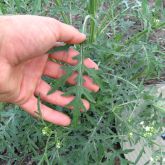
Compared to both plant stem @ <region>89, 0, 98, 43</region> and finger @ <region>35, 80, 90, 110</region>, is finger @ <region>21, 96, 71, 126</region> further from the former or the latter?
plant stem @ <region>89, 0, 98, 43</region>

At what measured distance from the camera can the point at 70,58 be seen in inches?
70.2

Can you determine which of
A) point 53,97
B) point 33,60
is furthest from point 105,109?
point 33,60

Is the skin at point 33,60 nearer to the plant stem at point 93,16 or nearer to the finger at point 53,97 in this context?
the finger at point 53,97

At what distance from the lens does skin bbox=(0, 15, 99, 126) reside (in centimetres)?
164

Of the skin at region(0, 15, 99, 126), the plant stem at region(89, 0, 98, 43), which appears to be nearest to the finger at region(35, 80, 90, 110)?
the skin at region(0, 15, 99, 126)

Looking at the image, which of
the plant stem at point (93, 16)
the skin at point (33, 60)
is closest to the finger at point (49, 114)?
the skin at point (33, 60)

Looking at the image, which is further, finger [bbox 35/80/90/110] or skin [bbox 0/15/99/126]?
finger [bbox 35/80/90/110]

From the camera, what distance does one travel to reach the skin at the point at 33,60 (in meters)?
1.64

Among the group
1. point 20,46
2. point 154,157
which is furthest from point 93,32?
point 154,157

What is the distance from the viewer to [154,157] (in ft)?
5.65

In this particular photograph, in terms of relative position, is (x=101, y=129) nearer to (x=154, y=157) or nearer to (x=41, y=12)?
(x=154, y=157)

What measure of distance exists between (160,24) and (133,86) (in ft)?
1.04

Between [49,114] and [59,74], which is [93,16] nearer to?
[59,74]

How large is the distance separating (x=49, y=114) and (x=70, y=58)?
0.29 metres
